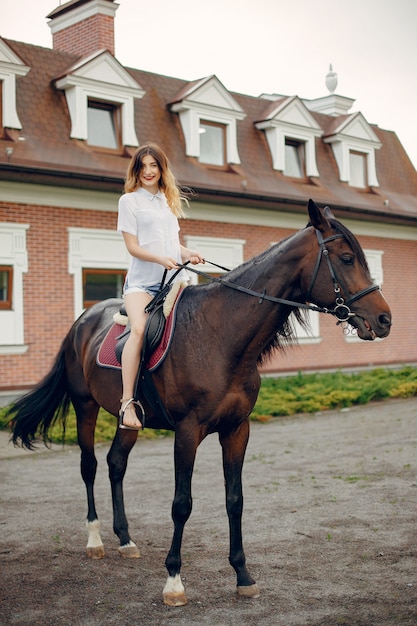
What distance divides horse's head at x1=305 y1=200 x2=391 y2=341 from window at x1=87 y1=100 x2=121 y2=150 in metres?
12.3

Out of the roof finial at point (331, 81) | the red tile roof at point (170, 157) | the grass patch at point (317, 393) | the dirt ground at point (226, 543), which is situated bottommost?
the dirt ground at point (226, 543)

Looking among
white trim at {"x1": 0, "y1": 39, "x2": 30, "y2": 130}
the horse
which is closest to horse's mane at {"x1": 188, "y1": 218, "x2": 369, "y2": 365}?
the horse

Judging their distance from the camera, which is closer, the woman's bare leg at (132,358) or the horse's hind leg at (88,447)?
the woman's bare leg at (132,358)

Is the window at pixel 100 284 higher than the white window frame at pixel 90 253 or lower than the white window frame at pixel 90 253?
lower

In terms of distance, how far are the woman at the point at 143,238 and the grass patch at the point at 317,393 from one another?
23.6 feet

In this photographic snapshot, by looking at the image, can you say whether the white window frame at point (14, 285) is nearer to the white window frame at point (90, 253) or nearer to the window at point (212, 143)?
the white window frame at point (90, 253)

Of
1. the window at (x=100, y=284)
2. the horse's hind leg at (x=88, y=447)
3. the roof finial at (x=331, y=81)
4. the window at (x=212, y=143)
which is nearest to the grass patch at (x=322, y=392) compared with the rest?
the window at (x=100, y=284)

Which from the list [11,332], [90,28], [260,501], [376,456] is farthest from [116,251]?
[260,501]

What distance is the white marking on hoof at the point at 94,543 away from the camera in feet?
18.3

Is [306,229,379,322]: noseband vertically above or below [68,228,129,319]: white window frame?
below

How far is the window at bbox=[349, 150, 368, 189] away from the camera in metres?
21.8

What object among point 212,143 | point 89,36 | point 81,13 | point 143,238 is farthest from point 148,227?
point 81,13

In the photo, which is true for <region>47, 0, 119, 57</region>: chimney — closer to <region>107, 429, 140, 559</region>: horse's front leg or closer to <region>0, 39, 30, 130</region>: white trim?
<region>0, 39, 30, 130</region>: white trim

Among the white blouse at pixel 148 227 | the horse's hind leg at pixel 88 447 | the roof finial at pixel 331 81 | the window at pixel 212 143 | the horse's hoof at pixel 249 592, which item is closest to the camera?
the horse's hoof at pixel 249 592
